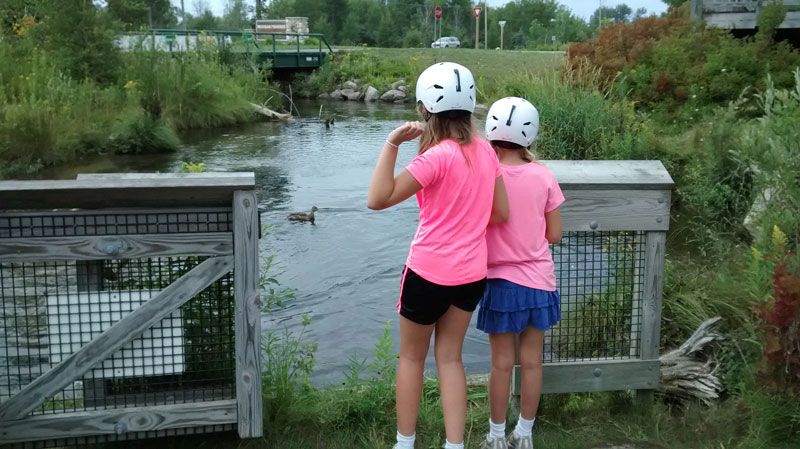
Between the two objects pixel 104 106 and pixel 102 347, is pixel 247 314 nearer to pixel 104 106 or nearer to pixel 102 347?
pixel 102 347

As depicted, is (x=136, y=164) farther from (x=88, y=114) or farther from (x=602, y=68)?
(x=602, y=68)

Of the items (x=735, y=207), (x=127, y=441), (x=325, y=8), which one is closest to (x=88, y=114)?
(x=735, y=207)

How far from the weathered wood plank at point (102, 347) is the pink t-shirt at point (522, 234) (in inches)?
48.3

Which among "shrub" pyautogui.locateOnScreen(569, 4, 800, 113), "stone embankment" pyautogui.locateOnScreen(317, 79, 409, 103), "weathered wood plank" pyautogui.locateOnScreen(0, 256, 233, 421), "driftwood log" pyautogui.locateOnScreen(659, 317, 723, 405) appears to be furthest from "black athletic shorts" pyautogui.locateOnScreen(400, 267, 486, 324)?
"stone embankment" pyautogui.locateOnScreen(317, 79, 409, 103)

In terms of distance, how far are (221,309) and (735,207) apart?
18.5 ft

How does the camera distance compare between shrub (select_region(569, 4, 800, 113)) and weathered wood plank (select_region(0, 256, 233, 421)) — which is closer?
weathered wood plank (select_region(0, 256, 233, 421))

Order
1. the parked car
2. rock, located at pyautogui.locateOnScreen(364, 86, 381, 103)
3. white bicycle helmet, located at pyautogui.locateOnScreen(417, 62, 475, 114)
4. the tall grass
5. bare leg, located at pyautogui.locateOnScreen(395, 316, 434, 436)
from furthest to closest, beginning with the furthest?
the parked car < rock, located at pyautogui.locateOnScreen(364, 86, 381, 103) < the tall grass < bare leg, located at pyautogui.locateOnScreen(395, 316, 434, 436) < white bicycle helmet, located at pyautogui.locateOnScreen(417, 62, 475, 114)

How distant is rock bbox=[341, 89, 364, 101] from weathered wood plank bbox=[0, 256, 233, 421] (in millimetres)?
31275

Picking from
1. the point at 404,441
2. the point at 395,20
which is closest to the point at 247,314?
the point at 404,441

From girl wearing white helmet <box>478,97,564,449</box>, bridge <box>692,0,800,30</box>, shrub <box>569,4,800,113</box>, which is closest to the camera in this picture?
girl wearing white helmet <box>478,97,564,449</box>

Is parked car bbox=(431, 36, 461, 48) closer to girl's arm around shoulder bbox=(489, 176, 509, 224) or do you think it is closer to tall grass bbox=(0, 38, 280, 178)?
tall grass bbox=(0, 38, 280, 178)

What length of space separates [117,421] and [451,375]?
1.38m

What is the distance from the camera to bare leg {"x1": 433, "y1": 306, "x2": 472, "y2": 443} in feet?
11.4

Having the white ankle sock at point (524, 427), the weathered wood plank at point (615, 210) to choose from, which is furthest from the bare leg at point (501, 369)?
the weathered wood plank at point (615, 210)
